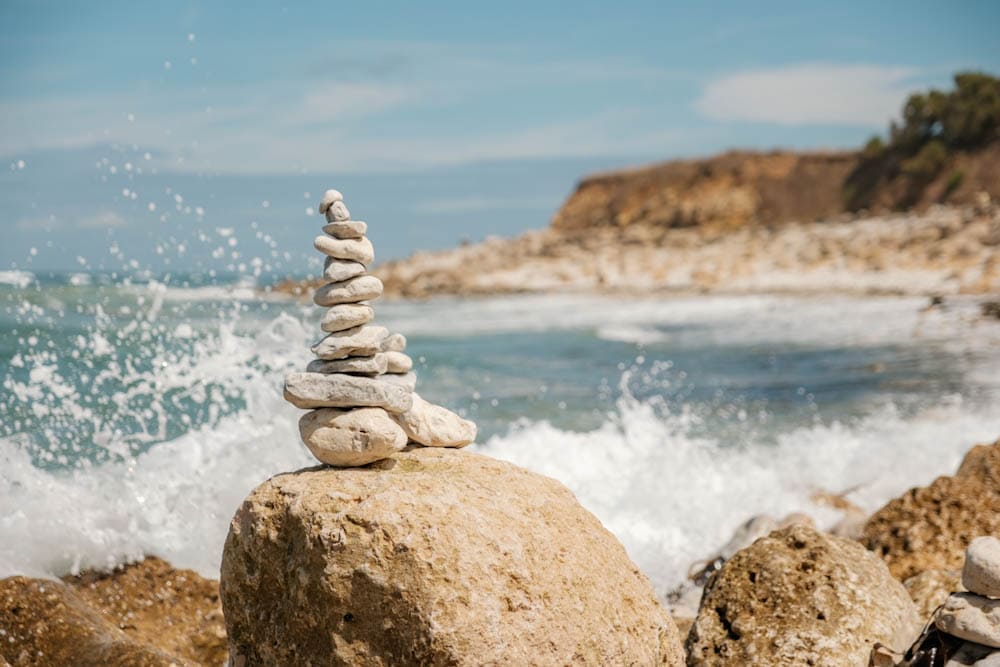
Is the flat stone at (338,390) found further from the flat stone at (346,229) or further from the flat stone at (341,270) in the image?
the flat stone at (346,229)

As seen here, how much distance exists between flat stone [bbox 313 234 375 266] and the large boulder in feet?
13.3

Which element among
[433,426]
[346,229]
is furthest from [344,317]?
[433,426]

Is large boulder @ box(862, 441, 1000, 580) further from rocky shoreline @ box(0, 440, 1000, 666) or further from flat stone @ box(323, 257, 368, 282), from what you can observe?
flat stone @ box(323, 257, 368, 282)

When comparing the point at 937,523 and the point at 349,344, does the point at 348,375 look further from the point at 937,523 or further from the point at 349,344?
the point at 937,523

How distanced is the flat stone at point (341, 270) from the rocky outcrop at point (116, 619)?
1.97 meters

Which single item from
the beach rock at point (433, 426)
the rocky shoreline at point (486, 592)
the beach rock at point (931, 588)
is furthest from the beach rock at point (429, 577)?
the beach rock at point (931, 588)

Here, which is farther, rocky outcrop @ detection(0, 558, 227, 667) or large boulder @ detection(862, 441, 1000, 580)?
large boulder @ detection(862, 441, 1000, 580)

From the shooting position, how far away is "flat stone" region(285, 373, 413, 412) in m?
4.75

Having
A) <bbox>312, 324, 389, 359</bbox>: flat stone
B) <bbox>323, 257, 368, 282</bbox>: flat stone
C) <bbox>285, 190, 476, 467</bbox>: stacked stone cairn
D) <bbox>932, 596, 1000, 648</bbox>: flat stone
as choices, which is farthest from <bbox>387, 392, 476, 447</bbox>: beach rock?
<bbox>932, 596, 1000, 648</bbox>: flat stone

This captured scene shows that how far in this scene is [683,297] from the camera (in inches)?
1396

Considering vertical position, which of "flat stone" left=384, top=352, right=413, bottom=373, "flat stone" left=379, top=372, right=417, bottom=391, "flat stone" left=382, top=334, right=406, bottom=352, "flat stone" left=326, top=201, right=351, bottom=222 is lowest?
"flat stone" left=379, top=372, right=417, bottom=391

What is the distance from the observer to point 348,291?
15.8 feet

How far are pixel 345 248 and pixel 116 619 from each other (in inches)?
122

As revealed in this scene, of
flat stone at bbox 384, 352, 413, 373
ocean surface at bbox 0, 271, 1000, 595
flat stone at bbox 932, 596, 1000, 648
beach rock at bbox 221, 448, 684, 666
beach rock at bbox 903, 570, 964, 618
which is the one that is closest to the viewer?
beach rock at bbox 221, 448, 684, 666
